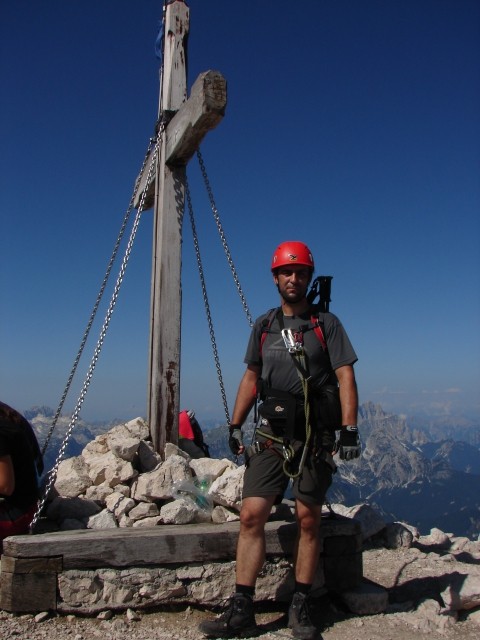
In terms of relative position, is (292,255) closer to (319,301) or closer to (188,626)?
(319,301)

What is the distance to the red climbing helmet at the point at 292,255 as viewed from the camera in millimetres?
4516

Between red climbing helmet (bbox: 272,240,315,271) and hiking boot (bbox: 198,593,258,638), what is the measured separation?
8.31ft

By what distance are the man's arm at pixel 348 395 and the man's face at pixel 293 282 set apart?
73 cm

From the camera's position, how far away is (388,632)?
14.6ft

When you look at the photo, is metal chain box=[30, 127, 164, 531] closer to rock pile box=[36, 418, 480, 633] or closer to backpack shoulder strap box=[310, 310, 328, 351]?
rock pile box=[36, 418, 480, 633]

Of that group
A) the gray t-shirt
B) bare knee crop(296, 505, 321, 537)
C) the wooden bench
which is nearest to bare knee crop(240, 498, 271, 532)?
bare knee crop(296, 505, 321, 537)

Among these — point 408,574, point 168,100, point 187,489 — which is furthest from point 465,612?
point 168,100

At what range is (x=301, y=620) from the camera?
4055 millimetres

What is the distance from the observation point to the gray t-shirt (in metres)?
4.31

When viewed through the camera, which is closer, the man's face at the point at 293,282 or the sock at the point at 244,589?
the sock at the point at 244,589

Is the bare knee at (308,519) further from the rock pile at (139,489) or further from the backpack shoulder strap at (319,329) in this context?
the backpack shoulder strap at (319,329)

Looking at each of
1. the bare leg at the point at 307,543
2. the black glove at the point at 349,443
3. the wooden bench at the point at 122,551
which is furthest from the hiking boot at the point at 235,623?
the black glove at the point at 349,443

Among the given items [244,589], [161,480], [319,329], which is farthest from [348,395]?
[161,480]

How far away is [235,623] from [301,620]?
0.50 m
